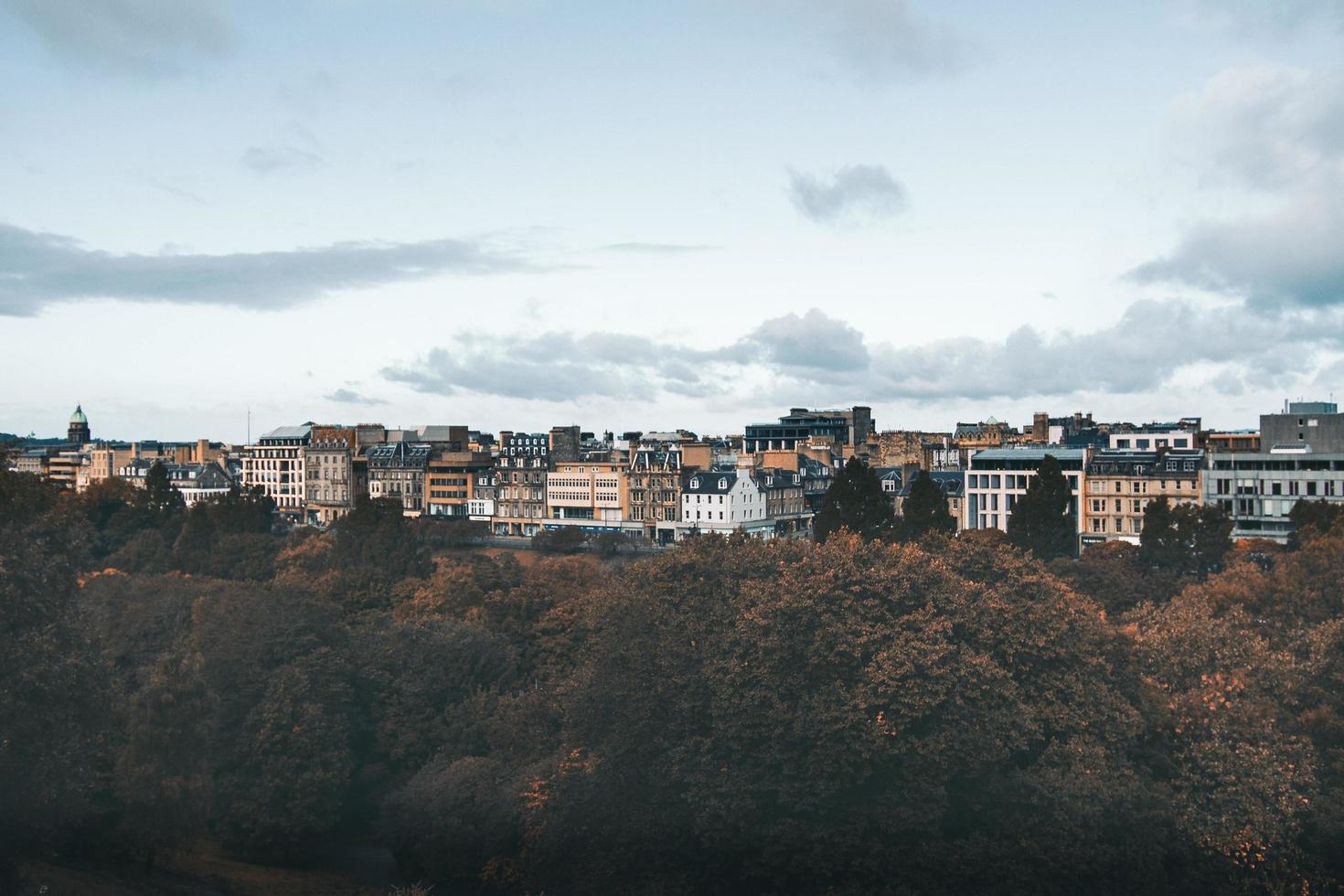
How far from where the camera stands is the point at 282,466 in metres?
148

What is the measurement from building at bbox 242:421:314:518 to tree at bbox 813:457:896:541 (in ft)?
280

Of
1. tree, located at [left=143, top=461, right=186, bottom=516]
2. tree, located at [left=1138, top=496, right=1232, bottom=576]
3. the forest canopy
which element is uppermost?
tree, located at [left=143, top=461, right=186, bottom=516]

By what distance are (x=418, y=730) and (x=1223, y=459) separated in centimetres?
6129

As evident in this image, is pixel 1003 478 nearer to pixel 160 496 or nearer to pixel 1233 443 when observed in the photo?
pixel 1233 443

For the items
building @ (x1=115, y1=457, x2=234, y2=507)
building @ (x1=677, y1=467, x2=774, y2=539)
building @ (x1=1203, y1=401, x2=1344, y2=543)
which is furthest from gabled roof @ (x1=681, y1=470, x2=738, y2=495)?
building @ (x1=115, y1=457, x2=234, y2=507)

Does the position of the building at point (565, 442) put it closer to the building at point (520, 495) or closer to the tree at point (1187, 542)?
the building at point (520, 495)

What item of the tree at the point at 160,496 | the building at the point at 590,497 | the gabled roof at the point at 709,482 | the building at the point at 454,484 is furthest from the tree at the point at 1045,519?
the tree at the point at 160,496

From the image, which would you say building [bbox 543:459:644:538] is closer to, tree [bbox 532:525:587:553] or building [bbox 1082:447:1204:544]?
tree [bbox 532:525:587:553]

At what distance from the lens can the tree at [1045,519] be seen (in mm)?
70000

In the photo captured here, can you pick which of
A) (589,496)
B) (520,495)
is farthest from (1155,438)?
(520,495)

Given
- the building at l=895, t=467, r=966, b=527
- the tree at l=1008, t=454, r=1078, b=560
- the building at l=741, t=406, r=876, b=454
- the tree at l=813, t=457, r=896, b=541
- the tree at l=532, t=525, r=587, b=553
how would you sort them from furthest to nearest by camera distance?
1. the building at l=741, t=406, r=876, b=454
2. the building at l=895, t=467, r=966, b=527
3. the tree at l=532, t=525, r=587, b=553
4. the tree at l=813, t=457, r=896, b=541
5. the tree at l=1008, t=454, r=1078, b=560

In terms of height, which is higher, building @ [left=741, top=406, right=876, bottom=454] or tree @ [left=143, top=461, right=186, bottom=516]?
building @ [left=741, top=406, right=876, bottom=454]

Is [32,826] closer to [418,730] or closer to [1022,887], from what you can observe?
[418,730]

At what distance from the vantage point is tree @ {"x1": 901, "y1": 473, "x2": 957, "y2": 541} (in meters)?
72.0
